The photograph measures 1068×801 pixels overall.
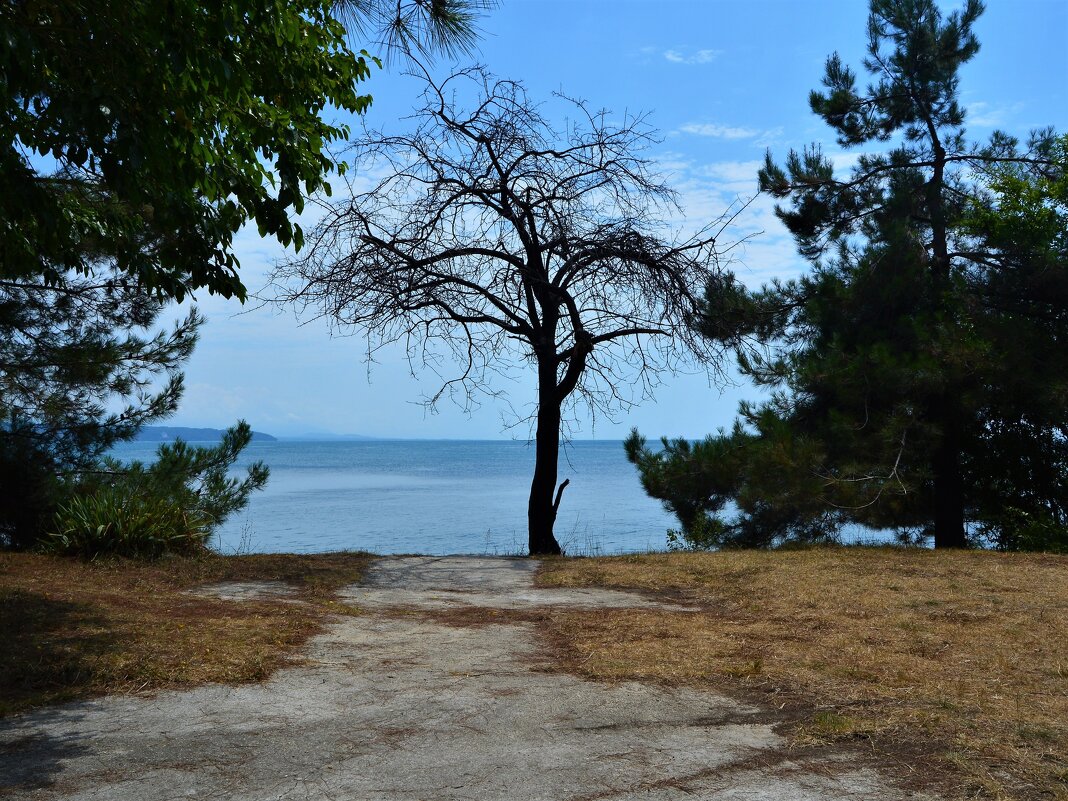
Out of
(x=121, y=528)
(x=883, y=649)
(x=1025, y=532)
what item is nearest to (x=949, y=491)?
(x=1025, y=532)

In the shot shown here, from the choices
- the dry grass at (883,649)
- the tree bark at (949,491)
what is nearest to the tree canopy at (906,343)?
the tree bark at (949,491)

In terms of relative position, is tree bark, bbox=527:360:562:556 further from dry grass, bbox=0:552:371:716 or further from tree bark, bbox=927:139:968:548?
tree bark, bbox=927:139:968:548

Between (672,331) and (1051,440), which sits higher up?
(672,331)

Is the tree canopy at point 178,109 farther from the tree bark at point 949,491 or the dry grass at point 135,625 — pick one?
the tree bark at point 949,491

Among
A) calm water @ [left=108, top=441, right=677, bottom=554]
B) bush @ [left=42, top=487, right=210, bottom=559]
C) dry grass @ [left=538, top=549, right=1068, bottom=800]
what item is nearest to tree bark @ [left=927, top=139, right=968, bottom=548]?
dry grass @ [left=538, top=549, right=1068, bottom=800]

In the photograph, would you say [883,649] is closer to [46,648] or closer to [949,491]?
[46,648]

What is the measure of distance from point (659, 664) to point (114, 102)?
3983 millimetres

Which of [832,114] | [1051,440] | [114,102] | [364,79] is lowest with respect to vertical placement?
[1051,440]

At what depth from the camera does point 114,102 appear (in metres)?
4.15

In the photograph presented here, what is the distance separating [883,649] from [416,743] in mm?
3088

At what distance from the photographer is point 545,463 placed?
11.2m

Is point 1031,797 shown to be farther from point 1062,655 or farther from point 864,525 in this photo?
point 864,525

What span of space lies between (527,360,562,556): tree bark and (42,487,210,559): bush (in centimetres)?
404

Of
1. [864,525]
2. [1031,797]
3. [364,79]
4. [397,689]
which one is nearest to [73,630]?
[397,689]
